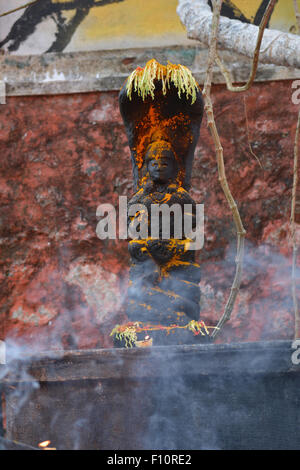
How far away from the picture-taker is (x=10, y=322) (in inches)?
175

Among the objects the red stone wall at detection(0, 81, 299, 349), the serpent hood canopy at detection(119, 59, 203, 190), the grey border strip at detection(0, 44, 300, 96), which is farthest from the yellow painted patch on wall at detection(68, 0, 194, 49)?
the serpent hood canopy at detection(119, 59, 203, 190)

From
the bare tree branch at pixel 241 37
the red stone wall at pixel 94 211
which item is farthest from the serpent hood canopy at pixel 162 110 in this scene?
the red stone wall at pixel 94 211

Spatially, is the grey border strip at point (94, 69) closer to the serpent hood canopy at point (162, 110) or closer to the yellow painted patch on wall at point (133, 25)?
the yellow painted patch on wall at point (133, 25)

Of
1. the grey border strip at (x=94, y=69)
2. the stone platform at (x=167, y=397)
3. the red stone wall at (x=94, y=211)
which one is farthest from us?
the grey border strip at (x=94, y=69)

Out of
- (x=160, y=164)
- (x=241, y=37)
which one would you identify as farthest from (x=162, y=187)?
(x=241, y=37)

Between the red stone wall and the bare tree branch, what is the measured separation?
87 cm

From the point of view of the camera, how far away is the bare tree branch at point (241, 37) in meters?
3.14

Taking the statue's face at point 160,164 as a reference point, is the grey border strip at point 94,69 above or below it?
above

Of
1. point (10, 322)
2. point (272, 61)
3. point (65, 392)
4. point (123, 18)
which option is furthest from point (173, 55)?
point (65, 392)

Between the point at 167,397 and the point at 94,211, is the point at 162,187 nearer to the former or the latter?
the point at 167,397

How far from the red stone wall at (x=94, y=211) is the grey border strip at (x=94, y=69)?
0.09m

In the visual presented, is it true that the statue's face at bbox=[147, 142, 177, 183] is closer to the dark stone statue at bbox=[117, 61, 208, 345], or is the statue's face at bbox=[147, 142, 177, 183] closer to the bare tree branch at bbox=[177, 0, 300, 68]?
the dark stone statue at bbox=[117, 61, 208, 345]

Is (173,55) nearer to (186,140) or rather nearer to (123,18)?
(123,18)
